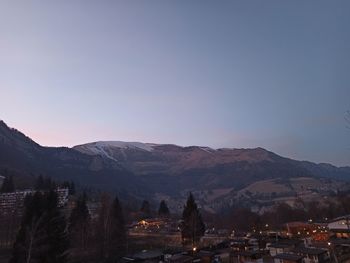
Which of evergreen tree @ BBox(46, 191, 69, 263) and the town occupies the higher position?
evergreen tree @ BBox(46, 191, 69, 263)

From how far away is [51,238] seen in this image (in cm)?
3612

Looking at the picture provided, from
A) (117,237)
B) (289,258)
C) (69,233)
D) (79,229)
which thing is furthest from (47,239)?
(289,258)

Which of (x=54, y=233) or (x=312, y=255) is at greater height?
(x=54, y=233)

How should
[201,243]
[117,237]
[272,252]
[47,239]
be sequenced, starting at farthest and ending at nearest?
[201,243] → [117,237] → [272,252] → [47,239]

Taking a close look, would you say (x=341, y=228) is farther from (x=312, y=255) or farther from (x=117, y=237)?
(x=117, y=237)

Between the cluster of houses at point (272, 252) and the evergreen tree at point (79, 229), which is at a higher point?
the evergreen tree at point (79, 229)

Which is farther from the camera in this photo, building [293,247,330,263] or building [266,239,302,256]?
building [266,239,302,256]

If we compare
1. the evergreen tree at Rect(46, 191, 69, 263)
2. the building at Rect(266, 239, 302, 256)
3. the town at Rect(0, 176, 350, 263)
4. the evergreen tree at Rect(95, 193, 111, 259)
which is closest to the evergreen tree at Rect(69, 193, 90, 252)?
the town at Rect(0, 176, 350, 263)

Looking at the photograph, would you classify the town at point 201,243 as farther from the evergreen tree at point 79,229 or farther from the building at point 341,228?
the evergreen tree at point 79,229

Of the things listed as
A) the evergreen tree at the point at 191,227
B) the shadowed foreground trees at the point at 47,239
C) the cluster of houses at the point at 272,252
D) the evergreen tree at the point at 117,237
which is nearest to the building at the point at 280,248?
the cluster of houses at the point at 272,252

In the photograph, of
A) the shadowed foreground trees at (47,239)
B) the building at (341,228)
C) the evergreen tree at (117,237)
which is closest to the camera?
the shadowed foreground trees at (47,239)

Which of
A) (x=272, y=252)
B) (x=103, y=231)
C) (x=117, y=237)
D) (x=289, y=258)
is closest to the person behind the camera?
(x=289, y=258)

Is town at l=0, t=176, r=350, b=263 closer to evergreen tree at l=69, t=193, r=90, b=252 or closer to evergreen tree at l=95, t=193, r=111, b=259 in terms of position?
evergreen tree at l=69, t=193, r=90, b=252

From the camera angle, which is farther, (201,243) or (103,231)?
(201,243)
